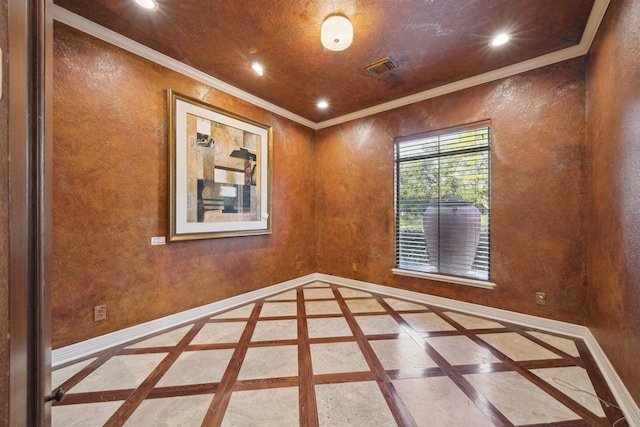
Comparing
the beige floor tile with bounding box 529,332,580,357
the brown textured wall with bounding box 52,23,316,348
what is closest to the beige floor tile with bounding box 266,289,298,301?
the brown textured wall with bounding box 52,23,316,348

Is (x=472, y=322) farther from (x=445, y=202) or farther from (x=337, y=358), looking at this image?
(x=337, y=358)

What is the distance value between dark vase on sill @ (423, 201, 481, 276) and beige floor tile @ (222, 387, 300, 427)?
7.86 ft

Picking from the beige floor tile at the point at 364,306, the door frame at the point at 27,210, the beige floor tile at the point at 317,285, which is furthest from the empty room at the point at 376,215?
the beige floor tile at the point at 317,285

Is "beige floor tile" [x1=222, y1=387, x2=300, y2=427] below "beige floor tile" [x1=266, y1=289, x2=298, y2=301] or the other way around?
below

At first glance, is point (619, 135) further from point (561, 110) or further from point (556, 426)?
point (556, 426)

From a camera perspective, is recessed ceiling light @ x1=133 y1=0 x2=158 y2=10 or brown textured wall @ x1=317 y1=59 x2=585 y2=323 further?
brown textured wall @ x1=317 y1=59 x2=585 y2=323

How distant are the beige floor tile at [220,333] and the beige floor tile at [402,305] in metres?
1.85

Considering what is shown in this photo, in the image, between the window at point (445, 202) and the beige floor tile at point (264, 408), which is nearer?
the beige floor tile at point (264, 408)

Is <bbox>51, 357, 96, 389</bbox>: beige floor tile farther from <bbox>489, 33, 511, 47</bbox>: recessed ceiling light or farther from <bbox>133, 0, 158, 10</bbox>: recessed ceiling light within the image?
<bbox>489, 33, 511, 47</bbox>: recessed ceiling light

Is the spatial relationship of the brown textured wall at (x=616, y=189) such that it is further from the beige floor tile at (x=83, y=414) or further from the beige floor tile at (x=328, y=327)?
the beige floor tile at (x=83, y=414)

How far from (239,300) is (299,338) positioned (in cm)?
121

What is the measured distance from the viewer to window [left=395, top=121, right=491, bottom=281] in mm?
2893

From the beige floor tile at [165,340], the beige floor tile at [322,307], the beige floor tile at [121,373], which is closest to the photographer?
the beige floor tile at [121,373]

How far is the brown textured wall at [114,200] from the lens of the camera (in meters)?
1.98
